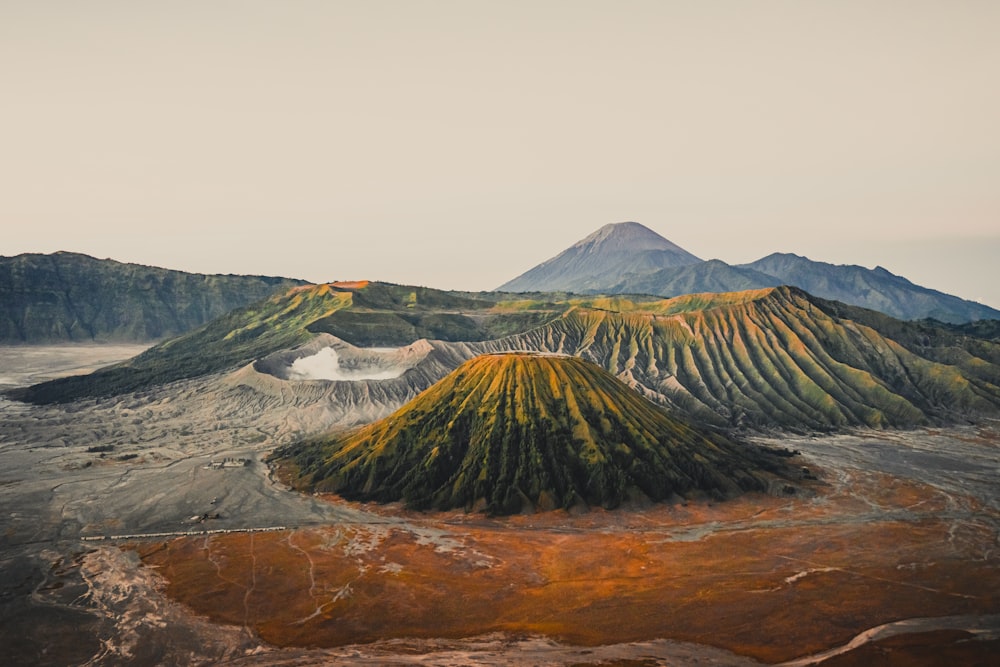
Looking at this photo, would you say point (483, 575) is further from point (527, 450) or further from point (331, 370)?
point (331, 370)

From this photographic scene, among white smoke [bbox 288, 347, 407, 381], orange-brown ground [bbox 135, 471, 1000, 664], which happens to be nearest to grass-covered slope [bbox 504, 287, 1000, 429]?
white smoke [bbox 288, 347, 407, 381]

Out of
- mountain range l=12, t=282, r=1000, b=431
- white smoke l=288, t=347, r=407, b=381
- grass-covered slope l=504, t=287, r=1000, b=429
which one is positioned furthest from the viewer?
white smoke l=288, t=347, r=407, b=381

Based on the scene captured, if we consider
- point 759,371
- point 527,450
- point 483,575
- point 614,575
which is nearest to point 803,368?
point 759,371

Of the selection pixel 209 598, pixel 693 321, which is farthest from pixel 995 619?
pixel 693 321

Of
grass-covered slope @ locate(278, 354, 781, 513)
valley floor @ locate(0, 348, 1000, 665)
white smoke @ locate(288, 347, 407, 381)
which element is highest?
white smoke @ locate(288, 347, 407, 381)

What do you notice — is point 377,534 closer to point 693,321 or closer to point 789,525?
point 789,525

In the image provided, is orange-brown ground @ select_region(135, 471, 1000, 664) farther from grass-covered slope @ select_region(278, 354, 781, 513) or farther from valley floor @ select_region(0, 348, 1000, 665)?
grass-covered slope @ select_region(278, 354, 781, 513)

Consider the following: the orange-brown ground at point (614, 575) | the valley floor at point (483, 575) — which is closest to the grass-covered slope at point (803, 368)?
the valley floor at point (483, 575)
